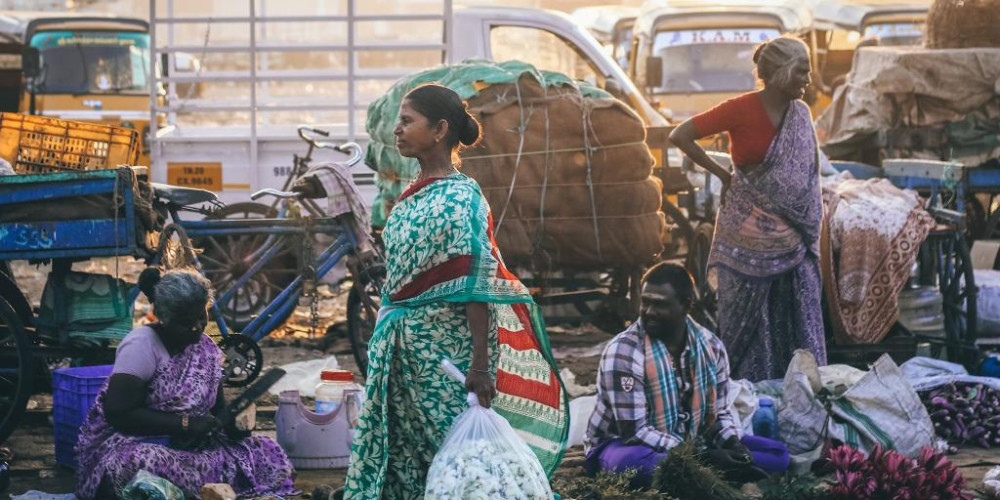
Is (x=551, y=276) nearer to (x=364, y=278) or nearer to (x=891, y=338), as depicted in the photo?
(x=364, y=278)

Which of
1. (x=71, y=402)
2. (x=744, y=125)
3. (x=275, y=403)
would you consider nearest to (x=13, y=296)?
(x=71, y=402)

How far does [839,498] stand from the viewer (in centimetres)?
522

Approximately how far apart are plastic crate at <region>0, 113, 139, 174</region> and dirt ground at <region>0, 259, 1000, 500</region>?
Result: 0.64m

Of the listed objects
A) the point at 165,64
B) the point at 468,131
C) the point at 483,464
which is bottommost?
the point at 483,464

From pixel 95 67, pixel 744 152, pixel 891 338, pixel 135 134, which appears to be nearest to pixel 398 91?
pixel 135 134

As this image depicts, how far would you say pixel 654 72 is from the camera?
46.1ft

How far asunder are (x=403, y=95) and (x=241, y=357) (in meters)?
1.75

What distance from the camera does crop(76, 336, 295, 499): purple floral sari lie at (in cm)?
517

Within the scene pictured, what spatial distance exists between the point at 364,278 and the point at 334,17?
126 inches

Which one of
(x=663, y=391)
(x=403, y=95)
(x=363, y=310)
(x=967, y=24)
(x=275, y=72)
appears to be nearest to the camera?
(x=663, y=391)

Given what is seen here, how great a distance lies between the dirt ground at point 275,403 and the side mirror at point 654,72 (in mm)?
4210

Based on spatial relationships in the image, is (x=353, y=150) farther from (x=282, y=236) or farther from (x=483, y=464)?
(x=483, y=464)

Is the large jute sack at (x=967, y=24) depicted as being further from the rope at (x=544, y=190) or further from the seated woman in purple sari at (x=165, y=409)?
the seated woman in purple sari at (x=165, y=409)

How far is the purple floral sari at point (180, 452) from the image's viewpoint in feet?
17.0
